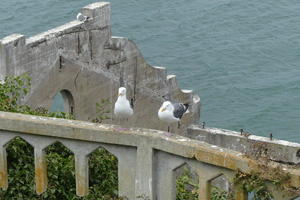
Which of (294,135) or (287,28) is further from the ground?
(287,28)

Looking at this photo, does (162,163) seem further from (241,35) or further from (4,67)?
(241,35)

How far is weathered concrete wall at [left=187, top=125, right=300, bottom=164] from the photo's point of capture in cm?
2434

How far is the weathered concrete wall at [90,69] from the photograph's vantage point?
2088cm

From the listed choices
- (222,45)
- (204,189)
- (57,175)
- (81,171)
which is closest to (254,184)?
(204,189)

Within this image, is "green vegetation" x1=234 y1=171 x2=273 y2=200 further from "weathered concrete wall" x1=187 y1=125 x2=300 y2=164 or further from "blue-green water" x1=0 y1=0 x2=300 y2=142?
"blue-green water" x1=0 y1=0 x2=300 y2=142

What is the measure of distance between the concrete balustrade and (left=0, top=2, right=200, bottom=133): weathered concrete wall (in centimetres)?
887

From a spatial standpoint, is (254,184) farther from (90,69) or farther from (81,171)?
(90,69)

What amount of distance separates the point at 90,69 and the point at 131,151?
1299cm

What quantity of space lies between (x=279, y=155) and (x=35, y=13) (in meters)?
25.2

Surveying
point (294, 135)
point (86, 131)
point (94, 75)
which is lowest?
point (294, 135)

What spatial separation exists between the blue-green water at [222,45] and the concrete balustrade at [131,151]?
27694 mm

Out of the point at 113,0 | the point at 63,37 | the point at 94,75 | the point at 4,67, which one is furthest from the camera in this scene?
the point at 113,0

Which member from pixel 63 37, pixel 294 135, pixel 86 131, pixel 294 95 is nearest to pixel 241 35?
pixel 294 95

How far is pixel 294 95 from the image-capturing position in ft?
137
